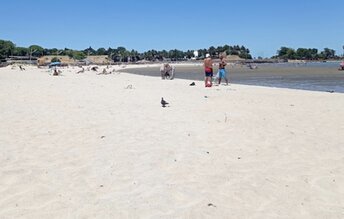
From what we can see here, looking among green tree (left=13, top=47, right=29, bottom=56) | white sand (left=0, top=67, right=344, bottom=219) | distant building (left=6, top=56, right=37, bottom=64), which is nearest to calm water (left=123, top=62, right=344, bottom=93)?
white sand (left=0, top=67, right=344, bottom=219)

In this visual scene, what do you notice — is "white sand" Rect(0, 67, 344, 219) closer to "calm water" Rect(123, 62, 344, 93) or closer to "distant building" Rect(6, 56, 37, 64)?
"calm water" Rect(123, 62, 344, 93)

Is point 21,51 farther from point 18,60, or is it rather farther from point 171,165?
point 171,165

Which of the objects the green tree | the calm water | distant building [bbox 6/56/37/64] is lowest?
the calm water

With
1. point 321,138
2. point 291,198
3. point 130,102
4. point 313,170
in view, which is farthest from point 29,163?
point 130,102

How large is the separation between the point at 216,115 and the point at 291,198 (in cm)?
560

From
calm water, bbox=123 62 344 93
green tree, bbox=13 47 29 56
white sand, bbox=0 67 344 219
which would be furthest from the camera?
green tree, bbox=13 47 29 56

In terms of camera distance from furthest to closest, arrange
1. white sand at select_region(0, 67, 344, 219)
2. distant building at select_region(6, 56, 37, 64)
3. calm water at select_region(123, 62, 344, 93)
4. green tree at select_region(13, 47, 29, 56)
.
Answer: green tree at select_region(13, 47, 29, 56), distant building at select_region(6, 56, 37, 64), calm water at select_region(123, 62, 344, 93), white sand at select_region(0, 67, 344, 219)

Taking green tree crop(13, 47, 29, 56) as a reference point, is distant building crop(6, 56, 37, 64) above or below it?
below

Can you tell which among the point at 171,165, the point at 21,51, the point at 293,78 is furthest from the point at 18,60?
the point at 171,165

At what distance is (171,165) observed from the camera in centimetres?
553

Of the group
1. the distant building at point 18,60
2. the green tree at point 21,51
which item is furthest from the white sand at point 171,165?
the green tree at point 21,51

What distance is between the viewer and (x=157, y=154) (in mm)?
6066

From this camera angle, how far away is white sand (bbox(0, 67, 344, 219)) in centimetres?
415

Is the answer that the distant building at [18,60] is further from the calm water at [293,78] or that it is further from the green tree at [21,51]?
the calm water at [293,78]
